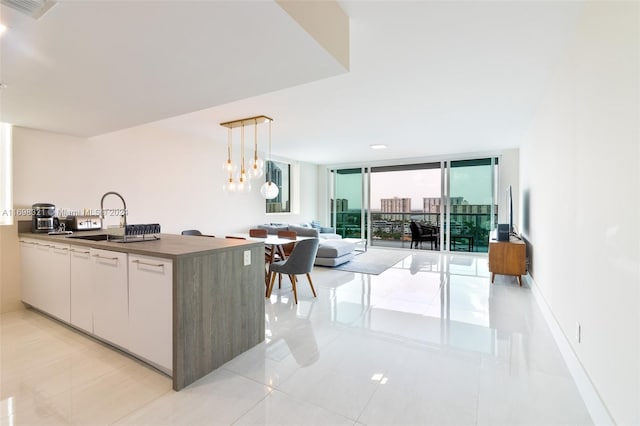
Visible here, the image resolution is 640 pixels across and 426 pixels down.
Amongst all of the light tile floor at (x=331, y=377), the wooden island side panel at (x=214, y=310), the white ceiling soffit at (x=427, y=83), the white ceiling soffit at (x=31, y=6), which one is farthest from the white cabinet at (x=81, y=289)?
the white ceiling soffit at (x=427, y=83)

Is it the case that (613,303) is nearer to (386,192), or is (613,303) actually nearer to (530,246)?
(530,246)

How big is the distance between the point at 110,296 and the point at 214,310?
921mm

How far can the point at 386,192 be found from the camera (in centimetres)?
883

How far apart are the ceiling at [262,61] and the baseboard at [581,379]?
7.98 feet

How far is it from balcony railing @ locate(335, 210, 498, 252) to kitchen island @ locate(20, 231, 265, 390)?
6572 mm

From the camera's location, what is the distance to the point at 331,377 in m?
2.08

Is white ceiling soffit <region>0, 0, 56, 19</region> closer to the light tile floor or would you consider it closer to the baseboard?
the light tile floor

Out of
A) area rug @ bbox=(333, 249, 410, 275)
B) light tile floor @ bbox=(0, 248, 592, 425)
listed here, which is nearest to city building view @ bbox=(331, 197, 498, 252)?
area rug @ bbox=(333, 249, 410, 275)

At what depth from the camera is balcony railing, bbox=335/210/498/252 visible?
24.9 feet

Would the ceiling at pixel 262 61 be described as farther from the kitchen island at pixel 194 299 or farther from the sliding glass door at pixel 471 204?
the sliding glass door at pixel 471 204

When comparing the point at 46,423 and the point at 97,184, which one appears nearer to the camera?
the point at 46,423

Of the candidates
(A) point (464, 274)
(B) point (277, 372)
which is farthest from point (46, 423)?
(A) point (464, 274)

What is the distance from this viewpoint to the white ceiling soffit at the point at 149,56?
1534 mm

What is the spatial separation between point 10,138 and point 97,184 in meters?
1.02
